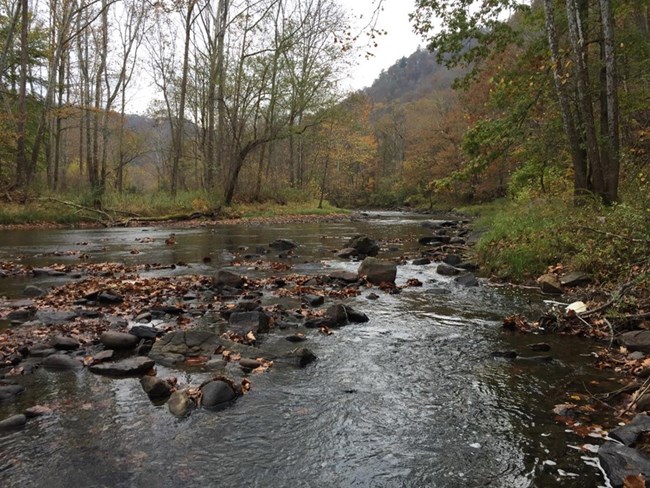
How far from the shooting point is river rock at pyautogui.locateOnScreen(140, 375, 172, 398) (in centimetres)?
434

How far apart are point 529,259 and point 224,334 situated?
23.2 ft

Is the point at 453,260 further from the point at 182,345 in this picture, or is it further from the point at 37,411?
the point at 37,411

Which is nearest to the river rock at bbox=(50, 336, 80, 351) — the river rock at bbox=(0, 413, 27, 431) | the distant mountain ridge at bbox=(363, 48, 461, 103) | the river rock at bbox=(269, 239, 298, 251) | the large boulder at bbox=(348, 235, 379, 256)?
the river rock at bbox=(0, 413, 27, 431)

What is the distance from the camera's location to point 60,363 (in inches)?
196

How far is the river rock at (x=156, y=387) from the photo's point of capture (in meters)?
4.34

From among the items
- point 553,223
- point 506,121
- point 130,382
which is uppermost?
point 506,121

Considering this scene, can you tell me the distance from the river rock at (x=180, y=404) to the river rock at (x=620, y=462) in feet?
10.7

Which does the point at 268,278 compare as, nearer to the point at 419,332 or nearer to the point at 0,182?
the point at 419,332

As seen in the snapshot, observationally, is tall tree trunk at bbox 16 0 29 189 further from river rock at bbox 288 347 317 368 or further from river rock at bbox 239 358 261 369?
river rock at bbox 288 347 317 368

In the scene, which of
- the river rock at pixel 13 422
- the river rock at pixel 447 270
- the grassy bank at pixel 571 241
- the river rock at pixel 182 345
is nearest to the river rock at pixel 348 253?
the river rock at pixel 447 270

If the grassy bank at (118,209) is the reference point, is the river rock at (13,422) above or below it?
below

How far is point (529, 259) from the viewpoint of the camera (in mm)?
10086

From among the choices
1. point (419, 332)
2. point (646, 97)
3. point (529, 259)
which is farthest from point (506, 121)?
point (419, 332)

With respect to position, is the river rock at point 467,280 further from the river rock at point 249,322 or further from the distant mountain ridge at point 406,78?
the distant mountain ridge at point 406,78
